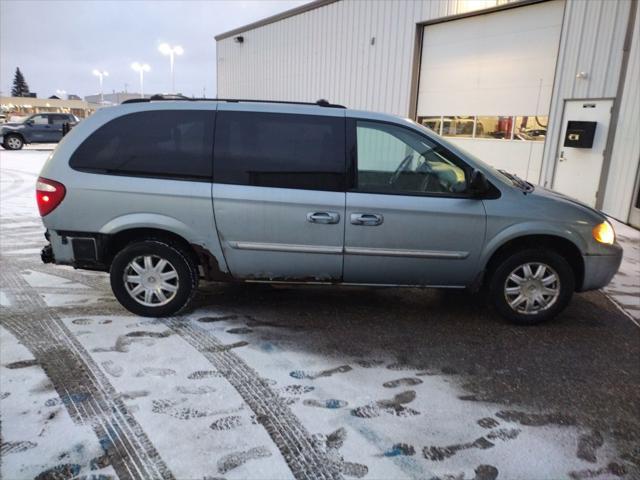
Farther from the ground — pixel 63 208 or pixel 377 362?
pixel 63 208

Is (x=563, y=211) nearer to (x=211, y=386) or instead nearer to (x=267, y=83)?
(x=211, y=386)

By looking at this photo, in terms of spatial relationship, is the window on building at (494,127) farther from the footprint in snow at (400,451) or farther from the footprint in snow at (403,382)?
the footprint in snow at (400,451)

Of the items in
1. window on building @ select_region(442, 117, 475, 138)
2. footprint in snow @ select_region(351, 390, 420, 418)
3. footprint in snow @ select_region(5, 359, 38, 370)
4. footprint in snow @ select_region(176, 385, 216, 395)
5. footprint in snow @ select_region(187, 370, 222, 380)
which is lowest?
footprint in snow @ select_region(5, 359, 38, 370)

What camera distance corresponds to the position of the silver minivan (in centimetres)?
391

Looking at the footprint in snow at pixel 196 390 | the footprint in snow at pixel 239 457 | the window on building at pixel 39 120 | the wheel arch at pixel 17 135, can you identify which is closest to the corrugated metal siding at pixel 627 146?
the footprint in snow at pixel 196 390

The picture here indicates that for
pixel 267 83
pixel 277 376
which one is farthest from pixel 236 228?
pixel 267 83

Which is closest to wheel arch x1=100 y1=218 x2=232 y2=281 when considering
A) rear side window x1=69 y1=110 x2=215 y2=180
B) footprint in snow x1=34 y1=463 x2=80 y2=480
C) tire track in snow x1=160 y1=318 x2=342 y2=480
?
rear side window x1=69 y1=110 x2=215 y2=180

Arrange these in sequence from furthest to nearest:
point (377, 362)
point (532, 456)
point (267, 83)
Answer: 1. point (267, 83)
2. point (377, 362)
3. point (532, 456)

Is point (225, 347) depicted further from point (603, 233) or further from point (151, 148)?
point (603, 233)

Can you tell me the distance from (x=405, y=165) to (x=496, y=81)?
893cm

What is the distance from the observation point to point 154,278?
407 centimetres

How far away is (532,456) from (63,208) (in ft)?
12.2

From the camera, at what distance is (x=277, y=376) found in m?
3.25

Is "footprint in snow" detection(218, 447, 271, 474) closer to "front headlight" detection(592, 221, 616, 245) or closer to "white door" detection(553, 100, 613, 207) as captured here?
"front headlight" detection(592, 221, 616, 245)
